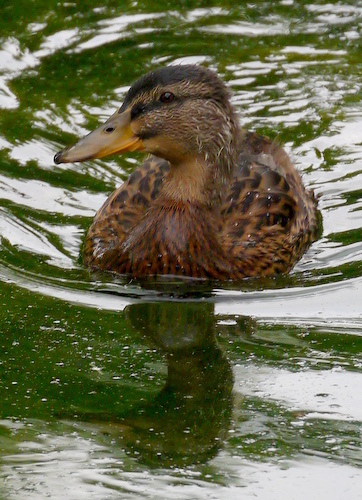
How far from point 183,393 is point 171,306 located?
1517 millimetres

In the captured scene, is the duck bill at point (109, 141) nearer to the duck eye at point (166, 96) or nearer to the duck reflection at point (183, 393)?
the duck eye at point (166, 96)

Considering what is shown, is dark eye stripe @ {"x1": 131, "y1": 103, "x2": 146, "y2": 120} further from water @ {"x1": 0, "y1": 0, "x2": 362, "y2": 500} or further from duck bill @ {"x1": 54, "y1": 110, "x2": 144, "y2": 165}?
water @ {"x1": 0, "y1": 0, "x2": 362, "y2": 500}

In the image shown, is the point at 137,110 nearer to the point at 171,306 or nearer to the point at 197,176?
the point at 197,176

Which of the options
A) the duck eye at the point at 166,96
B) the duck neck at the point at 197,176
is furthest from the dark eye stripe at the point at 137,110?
the duck neck at the point at 197,176

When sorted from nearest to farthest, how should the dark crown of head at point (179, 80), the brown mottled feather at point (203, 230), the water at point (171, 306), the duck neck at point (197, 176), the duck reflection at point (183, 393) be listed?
the water at point (171, 306) → the duck reflection at point (183, 393) → the dark crown of head at point (179, 80) → the brown mottled feather at point (203, 230) → the duck neck at point (197, 176)

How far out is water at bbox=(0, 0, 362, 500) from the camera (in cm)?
570

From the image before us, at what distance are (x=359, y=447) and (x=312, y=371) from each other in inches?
36.0

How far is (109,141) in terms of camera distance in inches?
320

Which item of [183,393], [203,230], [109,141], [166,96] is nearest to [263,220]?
[203,230]

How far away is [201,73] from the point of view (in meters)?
8.34

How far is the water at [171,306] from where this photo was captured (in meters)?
5.70

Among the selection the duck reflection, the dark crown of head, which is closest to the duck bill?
the dark crown of head

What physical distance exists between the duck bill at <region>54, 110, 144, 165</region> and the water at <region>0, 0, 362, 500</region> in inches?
34.0

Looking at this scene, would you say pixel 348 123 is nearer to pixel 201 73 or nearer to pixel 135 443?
pixel 201 73
